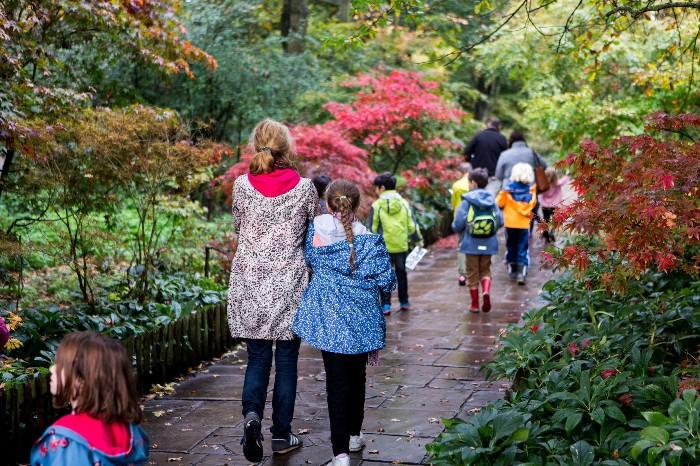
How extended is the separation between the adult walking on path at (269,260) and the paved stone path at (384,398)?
563 millimetres

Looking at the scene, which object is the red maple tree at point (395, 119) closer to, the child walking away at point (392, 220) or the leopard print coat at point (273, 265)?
the child walking away at point (392, 220)

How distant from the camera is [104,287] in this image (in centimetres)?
839

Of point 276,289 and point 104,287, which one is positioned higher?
point 276,289

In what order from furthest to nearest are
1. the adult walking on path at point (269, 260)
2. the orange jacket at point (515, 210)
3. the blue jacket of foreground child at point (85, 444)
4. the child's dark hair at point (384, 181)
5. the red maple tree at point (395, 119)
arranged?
the red maple tree at point (395, 119), the orange jacket at point (515, 210), the child's dark hair at point (384, 181), the adult walking on path at point (269, 260), the blue jacket of foreground child at point (85, 444)

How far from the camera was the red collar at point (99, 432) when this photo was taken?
9.11 ft

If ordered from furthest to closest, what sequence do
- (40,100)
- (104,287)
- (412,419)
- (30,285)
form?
1. (30,285)
2. (104,287)
3. (40,100)
4. (412,419)

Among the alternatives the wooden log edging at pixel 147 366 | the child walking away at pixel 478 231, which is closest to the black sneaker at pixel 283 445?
the wooden log edging at pixel 147 366

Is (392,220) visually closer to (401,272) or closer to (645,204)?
(401,272)

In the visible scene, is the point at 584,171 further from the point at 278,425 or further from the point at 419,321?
the point at 419,321

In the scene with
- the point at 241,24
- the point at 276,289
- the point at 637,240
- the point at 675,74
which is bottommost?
the point at 276,289

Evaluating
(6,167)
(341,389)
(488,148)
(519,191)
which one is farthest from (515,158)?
(341,389)

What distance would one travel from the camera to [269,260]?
4.86 meters

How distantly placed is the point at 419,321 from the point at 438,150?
7.47 meters

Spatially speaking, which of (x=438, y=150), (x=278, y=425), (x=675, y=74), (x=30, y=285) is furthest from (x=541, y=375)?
(x=438, y=150)
